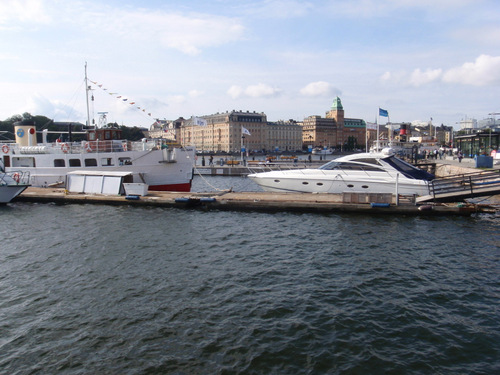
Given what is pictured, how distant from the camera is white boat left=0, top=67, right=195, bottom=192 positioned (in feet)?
104

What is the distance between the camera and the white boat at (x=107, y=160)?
31594 millimetres

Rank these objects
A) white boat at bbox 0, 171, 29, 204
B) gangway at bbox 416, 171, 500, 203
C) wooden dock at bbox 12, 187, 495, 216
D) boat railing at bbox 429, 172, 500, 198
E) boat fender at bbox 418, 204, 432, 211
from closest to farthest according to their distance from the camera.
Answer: boat fender at bbox 418, 204, 432, 211 → gangway at bbox 416, 171, 500, 203 → boat railing at bbox 429, 172, 500, 198 → wooden dock at bbox 12, 187, 495, 216 → white boat at bbox 0, 171, 29, 204

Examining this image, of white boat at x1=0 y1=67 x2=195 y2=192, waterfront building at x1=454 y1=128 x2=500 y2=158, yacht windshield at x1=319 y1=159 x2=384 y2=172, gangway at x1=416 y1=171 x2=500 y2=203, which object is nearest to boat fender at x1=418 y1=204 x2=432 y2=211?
gangway at x1=416 y1=171 x2=500 y2=203

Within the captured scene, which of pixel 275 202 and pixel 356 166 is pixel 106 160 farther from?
pixel 356 166

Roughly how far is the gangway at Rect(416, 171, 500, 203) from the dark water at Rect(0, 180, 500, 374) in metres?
2.71

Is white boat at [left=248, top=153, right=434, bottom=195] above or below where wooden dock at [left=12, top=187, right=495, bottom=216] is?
above

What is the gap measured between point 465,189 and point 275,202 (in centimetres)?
1063

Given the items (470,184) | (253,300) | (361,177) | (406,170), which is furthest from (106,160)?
(470,184)

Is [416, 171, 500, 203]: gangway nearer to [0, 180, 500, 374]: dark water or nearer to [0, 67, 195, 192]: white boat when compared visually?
[0, 180, 500, 374]: dark water

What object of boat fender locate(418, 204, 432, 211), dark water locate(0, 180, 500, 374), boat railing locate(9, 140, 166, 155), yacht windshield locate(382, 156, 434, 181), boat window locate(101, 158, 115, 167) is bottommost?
dark water locate(0, 180, 500, 374)

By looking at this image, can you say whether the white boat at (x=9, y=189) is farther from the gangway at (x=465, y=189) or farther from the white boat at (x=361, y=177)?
the gangway at (x=465, y=189)

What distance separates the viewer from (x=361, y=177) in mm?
25062

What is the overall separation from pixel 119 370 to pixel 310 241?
10.6 metres

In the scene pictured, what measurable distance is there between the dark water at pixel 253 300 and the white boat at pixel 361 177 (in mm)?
5207
